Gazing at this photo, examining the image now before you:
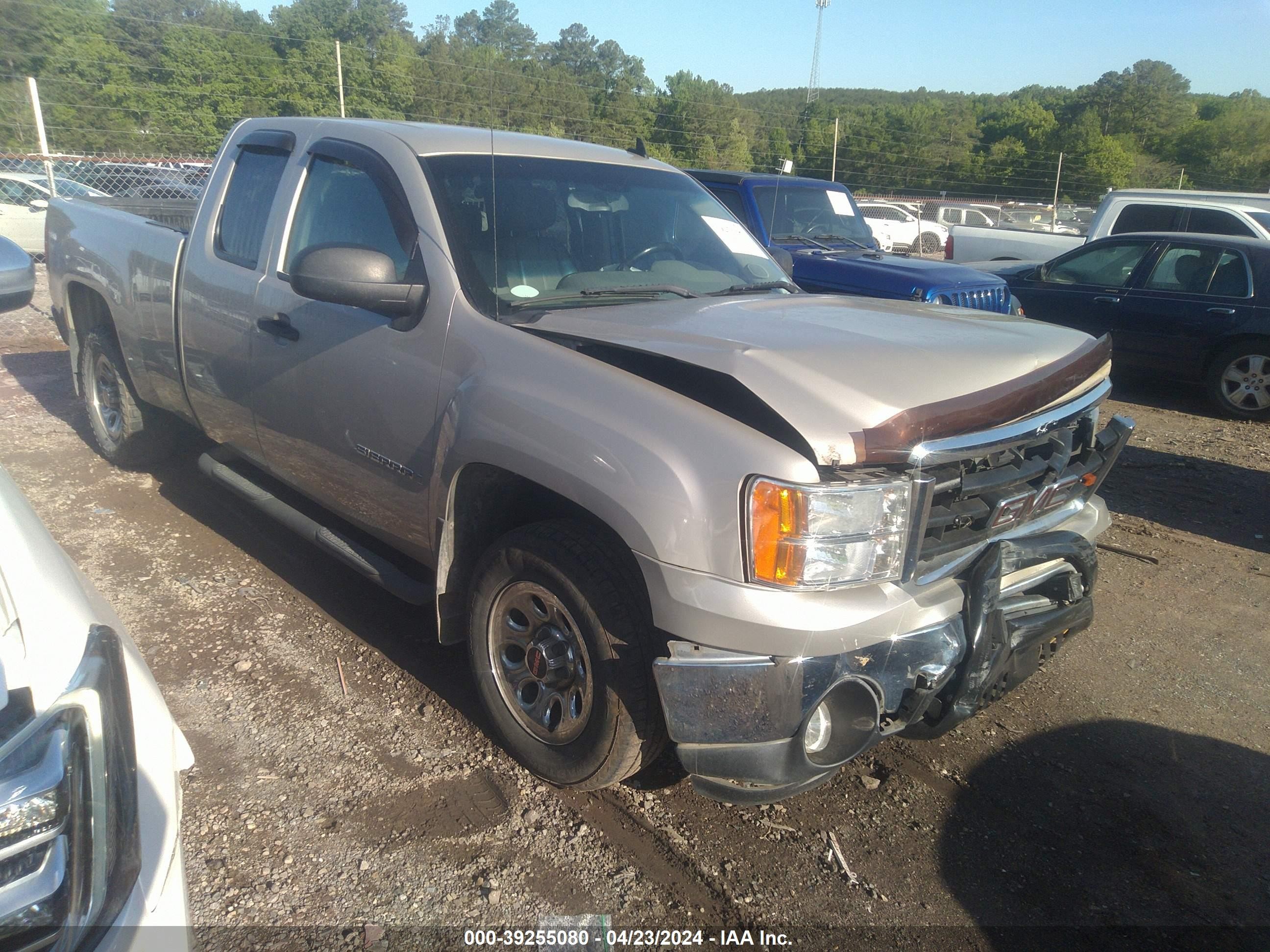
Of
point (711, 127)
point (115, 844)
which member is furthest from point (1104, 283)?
point (115, 844)

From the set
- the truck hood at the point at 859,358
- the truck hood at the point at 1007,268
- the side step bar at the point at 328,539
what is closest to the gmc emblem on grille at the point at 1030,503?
the truck hood at the point at 859,358

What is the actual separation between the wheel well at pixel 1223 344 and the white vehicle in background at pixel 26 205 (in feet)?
46.2

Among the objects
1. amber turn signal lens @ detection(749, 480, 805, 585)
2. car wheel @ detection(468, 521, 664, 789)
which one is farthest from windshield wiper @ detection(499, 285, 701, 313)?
amber turn signal lens @ detection(749, 480, 805, 585)

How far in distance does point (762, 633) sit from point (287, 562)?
309 cm

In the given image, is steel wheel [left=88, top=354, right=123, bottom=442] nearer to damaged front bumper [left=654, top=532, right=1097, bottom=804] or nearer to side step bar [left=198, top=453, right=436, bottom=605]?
side step bar [left=198, top=453, right=436, bottom=605]

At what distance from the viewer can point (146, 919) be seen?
1.47 metres

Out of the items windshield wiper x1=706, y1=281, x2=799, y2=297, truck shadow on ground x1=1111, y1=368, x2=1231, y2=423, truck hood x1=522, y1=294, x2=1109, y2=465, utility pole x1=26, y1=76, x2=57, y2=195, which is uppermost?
utility pole x1=26, y1=76, x2=57, y2=195

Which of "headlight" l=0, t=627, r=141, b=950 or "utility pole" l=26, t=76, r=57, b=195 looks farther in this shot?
"utility pole" l=26, t=76, r=57, b=195

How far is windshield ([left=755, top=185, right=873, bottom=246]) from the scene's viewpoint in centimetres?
831

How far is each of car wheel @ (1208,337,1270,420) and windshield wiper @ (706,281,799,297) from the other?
6.42m

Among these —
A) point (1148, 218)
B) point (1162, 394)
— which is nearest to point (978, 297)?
point (1162, 394)

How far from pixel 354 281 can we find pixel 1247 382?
8.28 metres

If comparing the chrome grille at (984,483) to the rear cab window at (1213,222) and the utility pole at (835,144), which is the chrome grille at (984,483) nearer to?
the rear cab window at (1213,222)

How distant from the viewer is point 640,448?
239cm
